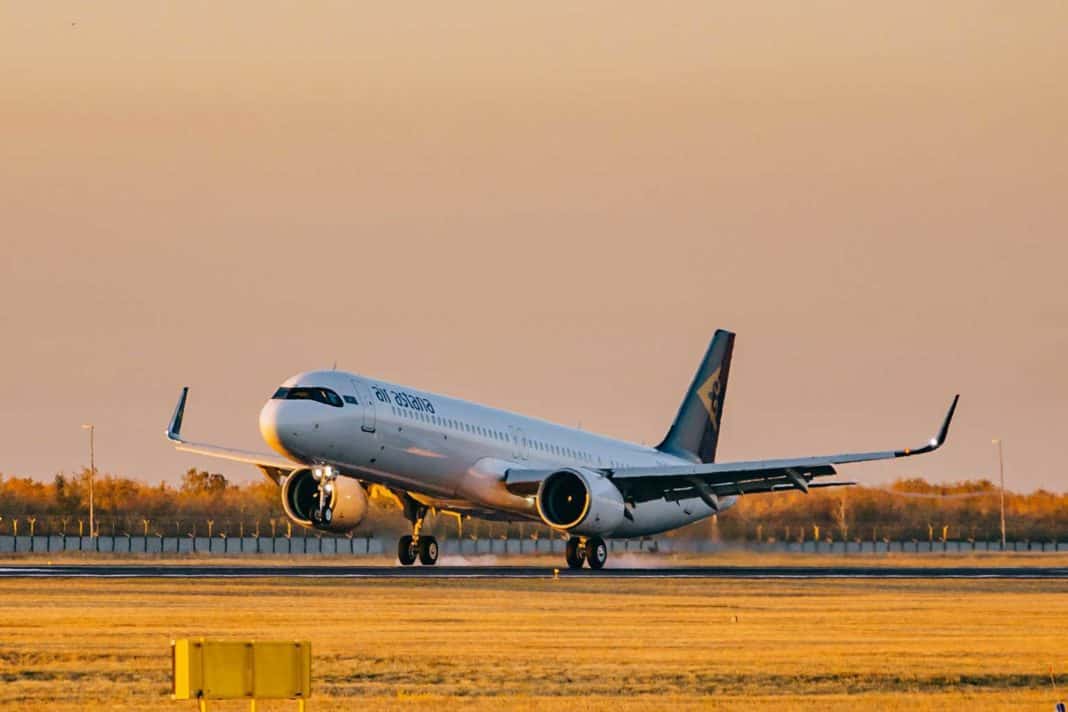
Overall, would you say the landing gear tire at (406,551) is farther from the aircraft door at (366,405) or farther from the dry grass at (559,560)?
the aircraft door at (366,405)

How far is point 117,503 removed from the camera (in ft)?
330

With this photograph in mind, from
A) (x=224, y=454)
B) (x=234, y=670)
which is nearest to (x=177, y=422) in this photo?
(x=224, y=454)

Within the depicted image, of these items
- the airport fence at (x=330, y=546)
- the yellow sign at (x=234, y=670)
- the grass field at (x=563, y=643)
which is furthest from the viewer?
the airport fence at (x=330, y=546)

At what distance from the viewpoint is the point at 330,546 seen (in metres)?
95.3

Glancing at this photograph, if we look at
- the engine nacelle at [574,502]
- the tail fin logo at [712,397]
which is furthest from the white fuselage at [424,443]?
the tail fin logo at [712,397]

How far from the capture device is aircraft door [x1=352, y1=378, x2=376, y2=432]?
60625 mm

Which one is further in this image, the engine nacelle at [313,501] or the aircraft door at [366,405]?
the engine nacelle at [313,501]

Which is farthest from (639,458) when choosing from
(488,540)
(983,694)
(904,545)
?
(983,694)

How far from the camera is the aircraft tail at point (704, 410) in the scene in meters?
84.3

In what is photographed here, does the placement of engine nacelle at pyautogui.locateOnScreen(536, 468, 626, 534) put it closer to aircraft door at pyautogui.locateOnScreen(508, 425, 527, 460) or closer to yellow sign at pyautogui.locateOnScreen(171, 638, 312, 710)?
aircraft door at pyautogui.locateOnScreen(508, 425, 527, 460)

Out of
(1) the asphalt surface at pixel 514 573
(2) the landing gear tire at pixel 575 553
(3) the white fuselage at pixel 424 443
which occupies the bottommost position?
(1) the asphalt surface at pixel 514 573

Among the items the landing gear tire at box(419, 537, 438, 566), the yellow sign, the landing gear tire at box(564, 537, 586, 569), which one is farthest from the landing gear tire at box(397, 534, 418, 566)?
the yellow sign

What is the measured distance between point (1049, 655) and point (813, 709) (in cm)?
799

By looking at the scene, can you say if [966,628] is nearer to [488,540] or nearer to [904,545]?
[488,540]
